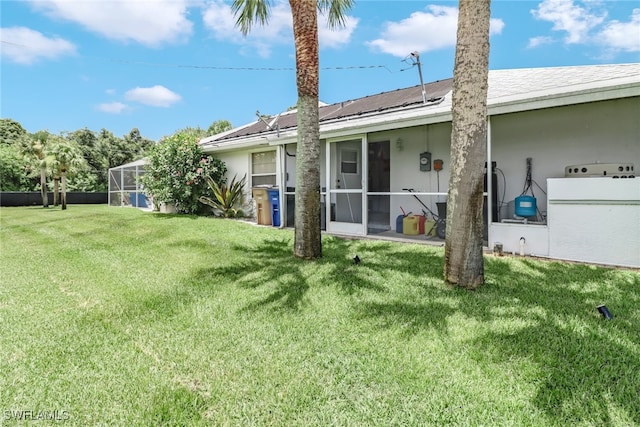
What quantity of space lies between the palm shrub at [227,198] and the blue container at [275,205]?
2.55 m

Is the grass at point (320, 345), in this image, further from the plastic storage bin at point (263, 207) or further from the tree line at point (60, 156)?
the tree line at point (60, 156)

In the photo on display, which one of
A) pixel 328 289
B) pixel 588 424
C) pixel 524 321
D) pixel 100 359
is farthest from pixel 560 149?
pixel 100 359

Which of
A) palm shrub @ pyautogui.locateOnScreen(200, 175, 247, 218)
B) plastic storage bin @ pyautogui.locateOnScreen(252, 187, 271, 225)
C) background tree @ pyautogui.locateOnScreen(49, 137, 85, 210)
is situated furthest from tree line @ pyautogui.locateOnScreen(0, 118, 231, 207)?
plastic storage bin @ pyautogui.locateOnScreen(252, 187, 271, 225)

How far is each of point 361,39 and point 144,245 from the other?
12503 mm

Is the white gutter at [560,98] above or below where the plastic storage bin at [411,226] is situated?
above

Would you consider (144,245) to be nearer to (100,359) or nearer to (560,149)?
(100,359)

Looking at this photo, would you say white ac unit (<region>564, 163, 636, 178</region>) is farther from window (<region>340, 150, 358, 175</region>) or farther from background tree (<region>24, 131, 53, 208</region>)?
background tree (<region>24, 131, 53, 208</region>)

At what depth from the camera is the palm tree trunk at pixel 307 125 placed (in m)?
5.97

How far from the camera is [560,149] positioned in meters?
7.14

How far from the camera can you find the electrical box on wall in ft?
29.8

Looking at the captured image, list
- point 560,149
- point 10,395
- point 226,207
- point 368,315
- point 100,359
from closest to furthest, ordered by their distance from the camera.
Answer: point 10,395
point 100,359
point 368,315
point 560,149
point 226,207

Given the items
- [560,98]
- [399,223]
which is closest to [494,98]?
[560,98]

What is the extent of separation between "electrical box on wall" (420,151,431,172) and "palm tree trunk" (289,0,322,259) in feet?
13.6

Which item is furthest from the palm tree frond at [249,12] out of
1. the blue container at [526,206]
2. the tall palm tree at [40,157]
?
the tall palm tree at [40,157]
